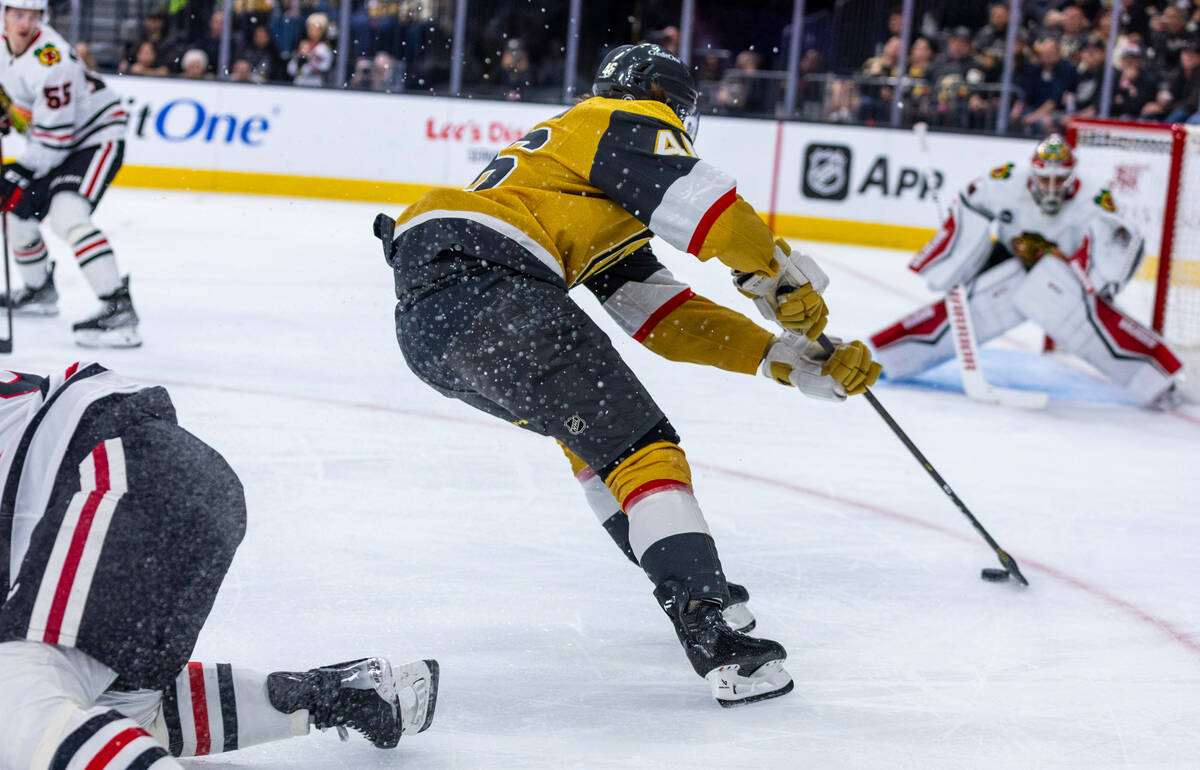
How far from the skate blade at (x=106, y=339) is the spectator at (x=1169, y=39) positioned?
6.61m

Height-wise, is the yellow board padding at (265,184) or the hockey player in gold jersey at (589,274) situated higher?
the hockey player in gold jersey at (589,274)

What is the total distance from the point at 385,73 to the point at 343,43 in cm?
38

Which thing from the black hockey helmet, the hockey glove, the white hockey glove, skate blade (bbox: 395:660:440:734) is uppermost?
the black hockey helmet

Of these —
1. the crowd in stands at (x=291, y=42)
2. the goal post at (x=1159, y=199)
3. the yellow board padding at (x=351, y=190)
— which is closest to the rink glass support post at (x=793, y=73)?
the yellow board padding at (x=351, y=190)

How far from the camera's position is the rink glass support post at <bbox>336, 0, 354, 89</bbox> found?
376 inches

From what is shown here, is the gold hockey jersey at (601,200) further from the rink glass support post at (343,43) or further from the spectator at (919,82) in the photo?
the rink glass support post at (343,43)

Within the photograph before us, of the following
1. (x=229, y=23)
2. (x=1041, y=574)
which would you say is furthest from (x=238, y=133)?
(x=1041, y=574)

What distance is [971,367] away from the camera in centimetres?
488

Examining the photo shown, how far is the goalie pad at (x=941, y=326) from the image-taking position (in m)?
5.07

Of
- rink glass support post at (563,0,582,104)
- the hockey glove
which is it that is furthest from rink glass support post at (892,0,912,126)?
the hockey glove

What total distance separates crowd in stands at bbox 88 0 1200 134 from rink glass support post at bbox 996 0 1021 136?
0.11 feet

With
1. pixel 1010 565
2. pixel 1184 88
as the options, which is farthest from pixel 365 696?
pixel 1184 88

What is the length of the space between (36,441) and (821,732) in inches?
47.1

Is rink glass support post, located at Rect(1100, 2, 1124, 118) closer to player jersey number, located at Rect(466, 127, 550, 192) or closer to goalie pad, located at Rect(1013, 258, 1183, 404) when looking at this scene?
goalie pad, located at Rect(1013, 258, 1183, 404)
